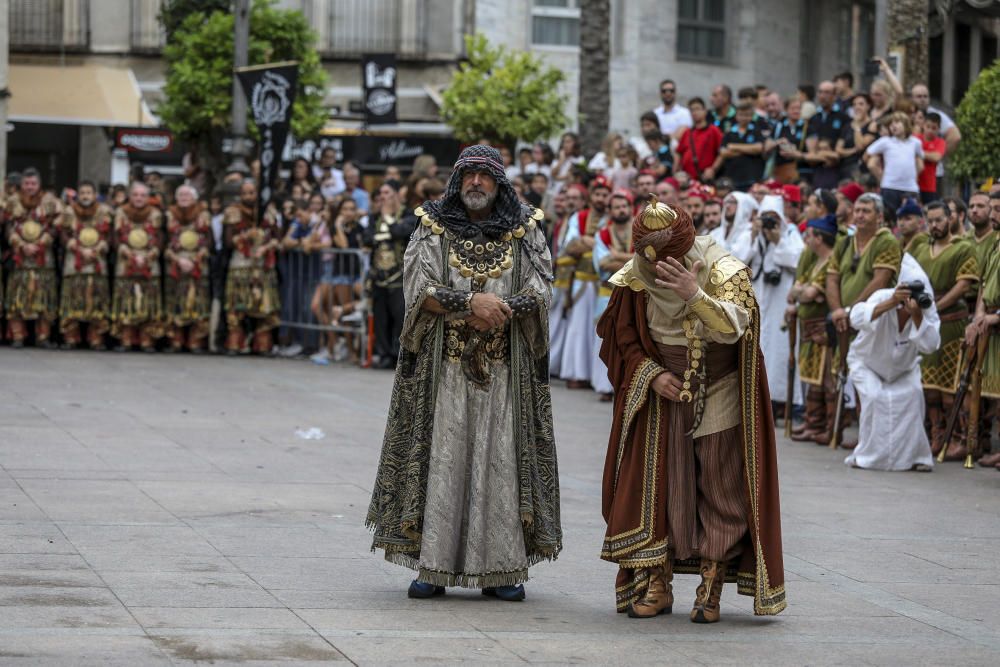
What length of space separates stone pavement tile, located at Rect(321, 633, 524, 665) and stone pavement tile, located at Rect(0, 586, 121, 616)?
1083 mm

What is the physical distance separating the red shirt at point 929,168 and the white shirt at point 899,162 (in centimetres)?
32

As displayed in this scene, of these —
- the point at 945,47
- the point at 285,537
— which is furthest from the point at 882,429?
the point at 945,47

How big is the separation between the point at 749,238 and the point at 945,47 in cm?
Result: 2333

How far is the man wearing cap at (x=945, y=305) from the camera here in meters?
14.2

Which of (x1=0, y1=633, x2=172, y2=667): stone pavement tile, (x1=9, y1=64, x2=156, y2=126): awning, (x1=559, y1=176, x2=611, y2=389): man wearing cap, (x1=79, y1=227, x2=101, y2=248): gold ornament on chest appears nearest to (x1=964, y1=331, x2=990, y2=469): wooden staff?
(x1=559, y1=176, x2=611, y2=389): man wearing cap

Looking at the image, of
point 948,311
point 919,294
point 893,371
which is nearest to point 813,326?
point 948,311

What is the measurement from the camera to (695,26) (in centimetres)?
3659

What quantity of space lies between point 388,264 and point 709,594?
41.9 ft

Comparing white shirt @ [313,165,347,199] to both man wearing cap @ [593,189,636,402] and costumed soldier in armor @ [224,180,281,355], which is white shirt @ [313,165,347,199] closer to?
costumed soldier in armor @ [224,180,281,355]

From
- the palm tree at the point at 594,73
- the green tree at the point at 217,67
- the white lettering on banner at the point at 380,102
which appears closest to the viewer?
the palm tree at the point at 594,73

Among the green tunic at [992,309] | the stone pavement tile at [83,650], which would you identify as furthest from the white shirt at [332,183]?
the stone pavement tile at [83,650]

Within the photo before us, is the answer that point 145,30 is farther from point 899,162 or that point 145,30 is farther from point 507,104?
point 899,162

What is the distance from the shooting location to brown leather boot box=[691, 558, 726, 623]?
7.70m

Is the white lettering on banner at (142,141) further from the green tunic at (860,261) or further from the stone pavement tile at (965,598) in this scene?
the stone pavement tile at (965,598)
